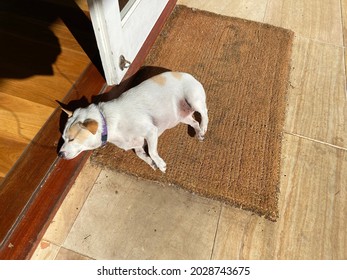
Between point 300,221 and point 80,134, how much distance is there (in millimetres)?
1767

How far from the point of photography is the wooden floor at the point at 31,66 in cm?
249

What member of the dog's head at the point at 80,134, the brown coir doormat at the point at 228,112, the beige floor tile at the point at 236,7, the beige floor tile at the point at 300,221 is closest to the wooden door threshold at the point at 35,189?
the brown coir doormat at the point at 228,112

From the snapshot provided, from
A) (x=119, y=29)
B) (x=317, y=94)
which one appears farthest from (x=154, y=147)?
(x=317, y=94)

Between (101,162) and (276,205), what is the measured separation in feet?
4.84

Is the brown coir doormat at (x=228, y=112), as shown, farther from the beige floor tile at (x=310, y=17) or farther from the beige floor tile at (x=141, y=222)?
the beige floor tile at (x=310, y=17)

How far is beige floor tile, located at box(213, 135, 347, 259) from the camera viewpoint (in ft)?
7.14

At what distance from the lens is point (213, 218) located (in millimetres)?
2289

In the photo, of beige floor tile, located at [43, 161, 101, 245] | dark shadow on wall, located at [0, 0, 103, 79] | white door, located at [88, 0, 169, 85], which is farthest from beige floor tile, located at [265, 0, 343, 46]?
beige floor tile, located at [43, 161, 101, 245]

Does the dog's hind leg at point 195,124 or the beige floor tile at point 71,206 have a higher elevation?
the dog's hind leg at point 195,124

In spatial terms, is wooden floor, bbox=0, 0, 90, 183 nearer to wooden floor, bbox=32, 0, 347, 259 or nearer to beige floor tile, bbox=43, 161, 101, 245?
beige floor tile, bbox=43, 161, 101, 245

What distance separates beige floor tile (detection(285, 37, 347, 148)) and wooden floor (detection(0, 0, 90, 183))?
7.08ft

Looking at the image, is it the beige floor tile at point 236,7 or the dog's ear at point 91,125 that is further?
the beige floor tile at point 236,7

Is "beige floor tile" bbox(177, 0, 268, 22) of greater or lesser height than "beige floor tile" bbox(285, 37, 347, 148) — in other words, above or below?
above

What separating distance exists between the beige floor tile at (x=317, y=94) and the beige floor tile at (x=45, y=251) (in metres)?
2.23
